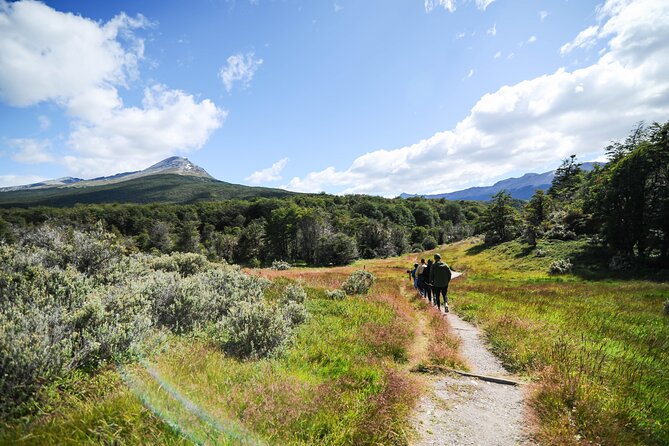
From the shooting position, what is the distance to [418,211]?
449ft

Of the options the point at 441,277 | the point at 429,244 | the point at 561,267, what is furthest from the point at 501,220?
the point at 441,277

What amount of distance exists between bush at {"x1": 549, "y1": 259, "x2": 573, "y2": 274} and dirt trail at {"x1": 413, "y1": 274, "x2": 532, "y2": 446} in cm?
3498

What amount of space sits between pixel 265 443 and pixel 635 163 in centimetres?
4542

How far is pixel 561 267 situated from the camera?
34.4 meters

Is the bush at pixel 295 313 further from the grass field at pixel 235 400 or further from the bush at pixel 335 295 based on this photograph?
the bush at pixel 335 295

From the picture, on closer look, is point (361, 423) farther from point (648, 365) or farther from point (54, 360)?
point (648, 365)

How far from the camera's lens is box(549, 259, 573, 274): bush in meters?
33.7

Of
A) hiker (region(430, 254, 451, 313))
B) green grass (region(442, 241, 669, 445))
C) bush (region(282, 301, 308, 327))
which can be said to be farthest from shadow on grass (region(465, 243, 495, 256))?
bush (region(282, 301, 308, 327))

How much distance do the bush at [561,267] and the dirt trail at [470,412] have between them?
3498 centimetres

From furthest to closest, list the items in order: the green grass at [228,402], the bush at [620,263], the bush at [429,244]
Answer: the bush at [429,244]
the bush at [620,263]
the green grass at [228,402]

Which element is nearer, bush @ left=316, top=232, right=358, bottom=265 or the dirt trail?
the dirt trail

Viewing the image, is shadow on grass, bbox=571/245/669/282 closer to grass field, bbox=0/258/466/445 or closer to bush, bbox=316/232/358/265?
grass field, bbox=0/258/466/445

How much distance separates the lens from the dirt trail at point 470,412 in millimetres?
4707

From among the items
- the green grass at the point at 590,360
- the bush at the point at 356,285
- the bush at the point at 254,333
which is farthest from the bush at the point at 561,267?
the bush at the point at 254,333
